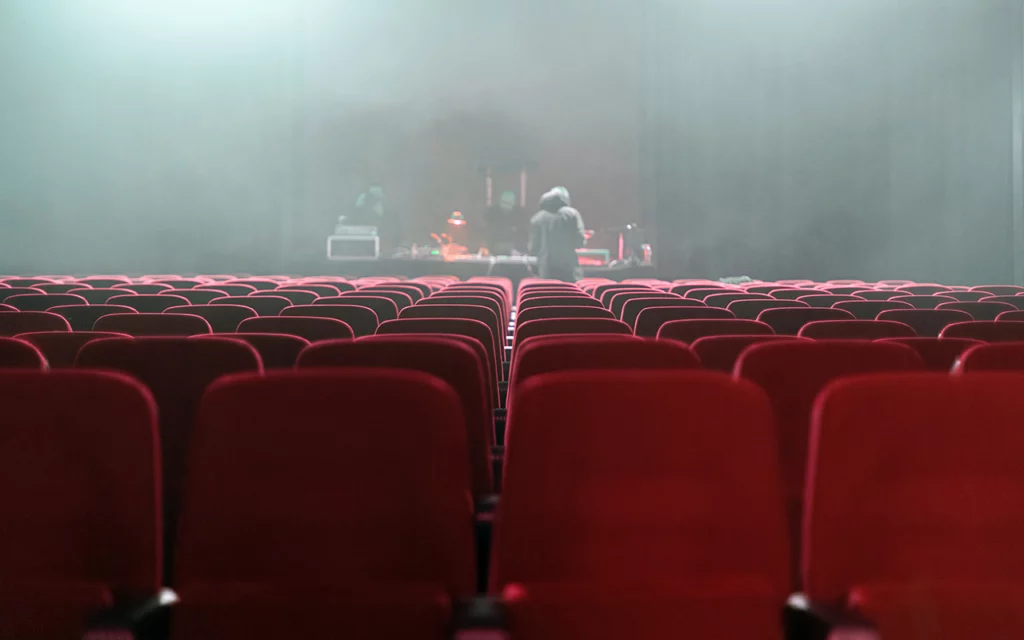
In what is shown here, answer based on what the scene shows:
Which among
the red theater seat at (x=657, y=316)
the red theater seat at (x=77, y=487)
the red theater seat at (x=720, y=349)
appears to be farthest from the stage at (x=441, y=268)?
the red theater seat at (x=77, y=487)

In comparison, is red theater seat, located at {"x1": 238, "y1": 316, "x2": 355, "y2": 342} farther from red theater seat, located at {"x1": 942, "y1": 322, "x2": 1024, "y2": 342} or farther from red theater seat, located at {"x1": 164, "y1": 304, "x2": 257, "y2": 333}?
red theater seat, located at {"x1": 942, "y1": 322, "x2": 1024, "y2": 342}

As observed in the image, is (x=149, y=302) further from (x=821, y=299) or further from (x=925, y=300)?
(x=925, y=300)

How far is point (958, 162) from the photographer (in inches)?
466

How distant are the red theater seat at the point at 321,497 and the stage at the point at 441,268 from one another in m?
9.88

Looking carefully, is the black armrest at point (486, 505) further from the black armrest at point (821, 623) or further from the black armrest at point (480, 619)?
the black armrest at point (821, 623)

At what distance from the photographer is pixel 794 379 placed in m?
1.73

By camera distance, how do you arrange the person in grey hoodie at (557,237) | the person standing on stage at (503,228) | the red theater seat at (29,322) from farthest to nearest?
1. the person standing on stage at (503,228)
2. the person in grey hoodie at (557,237)
3. the red theater seat at (29,322)

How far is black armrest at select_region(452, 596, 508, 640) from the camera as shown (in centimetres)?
113

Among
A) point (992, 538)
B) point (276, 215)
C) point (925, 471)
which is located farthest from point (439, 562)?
point (276, 215)

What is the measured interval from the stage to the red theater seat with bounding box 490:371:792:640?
9.96m

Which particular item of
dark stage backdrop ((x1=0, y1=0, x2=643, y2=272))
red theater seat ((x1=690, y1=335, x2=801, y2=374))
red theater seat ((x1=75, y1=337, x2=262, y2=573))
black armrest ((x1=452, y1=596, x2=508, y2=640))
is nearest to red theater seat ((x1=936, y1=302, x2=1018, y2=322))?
red theater seat ((x1=690, y1=335, x2=801, y2=374))

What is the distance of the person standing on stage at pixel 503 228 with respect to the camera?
42.1 feet

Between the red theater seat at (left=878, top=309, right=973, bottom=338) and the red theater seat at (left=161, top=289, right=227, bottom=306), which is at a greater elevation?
the red theater seat at (left=161, top=289, right=227, bottom=306)

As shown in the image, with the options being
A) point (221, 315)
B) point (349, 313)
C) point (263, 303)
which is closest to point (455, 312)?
point (349, 313)
